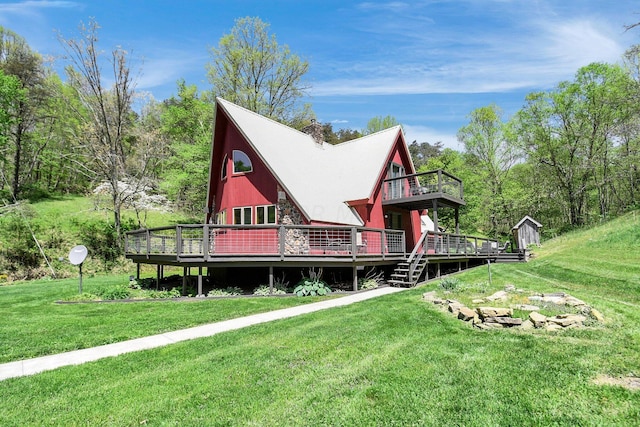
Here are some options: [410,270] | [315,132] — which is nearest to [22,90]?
[315,132]

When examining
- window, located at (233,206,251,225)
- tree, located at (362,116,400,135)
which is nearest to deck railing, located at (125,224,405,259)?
window, located at (233,206,251,225)

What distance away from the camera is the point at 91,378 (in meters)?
4.98

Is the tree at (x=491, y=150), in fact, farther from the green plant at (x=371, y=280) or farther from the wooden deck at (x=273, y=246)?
the green plant at (x=371, y=280)

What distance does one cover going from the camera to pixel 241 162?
1725cm

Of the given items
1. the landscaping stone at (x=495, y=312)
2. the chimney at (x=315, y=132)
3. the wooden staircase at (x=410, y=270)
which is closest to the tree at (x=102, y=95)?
the chimney at (x=315, y=132)

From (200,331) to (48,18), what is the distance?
23.5 m

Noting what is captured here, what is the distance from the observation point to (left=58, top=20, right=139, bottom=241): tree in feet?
74.1

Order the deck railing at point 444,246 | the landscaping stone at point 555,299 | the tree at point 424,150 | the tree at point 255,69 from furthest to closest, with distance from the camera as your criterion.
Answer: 1. the tree at point 424,150
2. the tree at point 255,69
3. the deck railing at point 444,246
4. the landscaping stone at point 555,299

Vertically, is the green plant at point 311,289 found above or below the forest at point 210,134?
below

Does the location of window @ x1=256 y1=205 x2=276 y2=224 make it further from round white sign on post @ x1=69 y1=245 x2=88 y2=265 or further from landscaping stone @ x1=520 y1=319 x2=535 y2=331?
landscaping stone @ x1=520 y1=319 x2=535 y2=331

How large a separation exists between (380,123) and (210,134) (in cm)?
2420

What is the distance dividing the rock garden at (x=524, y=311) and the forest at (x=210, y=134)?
18388 mm

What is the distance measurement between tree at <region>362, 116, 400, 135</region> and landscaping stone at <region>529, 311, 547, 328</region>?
39818mm

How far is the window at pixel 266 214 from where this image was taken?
51.8ft
